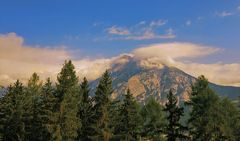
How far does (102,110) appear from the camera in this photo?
70.2m

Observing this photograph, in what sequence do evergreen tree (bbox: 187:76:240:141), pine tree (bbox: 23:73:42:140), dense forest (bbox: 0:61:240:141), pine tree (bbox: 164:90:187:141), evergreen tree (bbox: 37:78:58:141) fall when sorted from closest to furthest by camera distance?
evergreen tree (bbox: 37:78:58:141) → dense forest (bbox: 0:61:240:141) → pine tree (bbox: 164:90:187:141) → evergreen tree (bbox: 187:76:240:141) → pine tree (bbox: 23:73:42:140)

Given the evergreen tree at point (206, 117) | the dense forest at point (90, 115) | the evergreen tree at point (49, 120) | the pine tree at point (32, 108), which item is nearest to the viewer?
the evergreen tree at point (49, 120)

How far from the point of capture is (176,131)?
68500 mm

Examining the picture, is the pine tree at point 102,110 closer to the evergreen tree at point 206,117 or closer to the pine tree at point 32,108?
the pine tree at point 32,108

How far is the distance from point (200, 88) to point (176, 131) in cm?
1047

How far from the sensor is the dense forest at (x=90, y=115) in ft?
212

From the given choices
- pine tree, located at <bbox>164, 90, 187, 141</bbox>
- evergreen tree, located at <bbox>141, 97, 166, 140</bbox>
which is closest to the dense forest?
pine tree, located at <bbox>164, 90, 187, 141</bbox>

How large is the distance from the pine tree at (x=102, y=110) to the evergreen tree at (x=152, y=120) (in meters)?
13.0

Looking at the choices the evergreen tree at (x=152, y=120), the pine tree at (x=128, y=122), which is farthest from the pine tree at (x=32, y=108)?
the evergreen tree at (x=152, y=120)

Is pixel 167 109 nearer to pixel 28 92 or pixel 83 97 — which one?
pixel 83 97

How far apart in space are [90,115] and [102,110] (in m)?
4.38

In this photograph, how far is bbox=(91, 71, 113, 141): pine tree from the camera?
223 feet

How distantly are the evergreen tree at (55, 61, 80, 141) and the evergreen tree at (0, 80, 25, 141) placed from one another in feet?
38.6

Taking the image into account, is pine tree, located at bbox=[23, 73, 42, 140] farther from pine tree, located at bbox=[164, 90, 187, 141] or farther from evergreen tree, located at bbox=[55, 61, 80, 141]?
pine tree, located at bbox=[164, 90, 187, 141]
